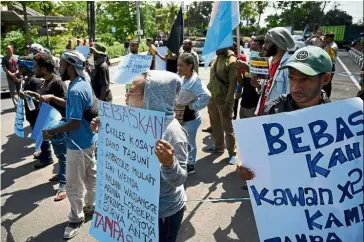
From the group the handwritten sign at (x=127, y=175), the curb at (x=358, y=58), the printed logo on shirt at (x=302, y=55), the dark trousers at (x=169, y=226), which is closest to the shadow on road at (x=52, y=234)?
the handwritten sign at (x=127, y=175)

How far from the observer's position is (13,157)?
5805 mm

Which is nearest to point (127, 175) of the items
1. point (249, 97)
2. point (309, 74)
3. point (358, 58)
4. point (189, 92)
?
point (309, 74)

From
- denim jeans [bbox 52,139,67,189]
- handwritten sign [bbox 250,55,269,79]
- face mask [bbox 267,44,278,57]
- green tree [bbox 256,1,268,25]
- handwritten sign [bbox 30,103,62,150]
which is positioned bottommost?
denim jeans [bbox 52,139,67,189]

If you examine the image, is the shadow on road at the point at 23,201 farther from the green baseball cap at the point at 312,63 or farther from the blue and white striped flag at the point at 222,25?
the green baseball cap at the point at 312,63

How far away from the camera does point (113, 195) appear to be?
2.20 metres

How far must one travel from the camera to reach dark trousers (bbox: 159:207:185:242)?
2.15 m

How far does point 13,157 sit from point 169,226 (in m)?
4.62

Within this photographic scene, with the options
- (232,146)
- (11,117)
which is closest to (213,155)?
(232,146)

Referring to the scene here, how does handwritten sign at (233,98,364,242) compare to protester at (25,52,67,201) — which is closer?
handwritten sign at (233,98,364,242)

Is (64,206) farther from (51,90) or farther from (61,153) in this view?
(51,90)

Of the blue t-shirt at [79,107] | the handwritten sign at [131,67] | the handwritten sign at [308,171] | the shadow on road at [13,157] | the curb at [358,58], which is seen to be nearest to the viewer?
the handwritten sign at [308,171]

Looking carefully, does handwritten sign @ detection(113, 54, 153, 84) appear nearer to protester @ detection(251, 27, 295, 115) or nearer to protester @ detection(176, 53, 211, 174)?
protester @ detection(176, 53, 211, 174)

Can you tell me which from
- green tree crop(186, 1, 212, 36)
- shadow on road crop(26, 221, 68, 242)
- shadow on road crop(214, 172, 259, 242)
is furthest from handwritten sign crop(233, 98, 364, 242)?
green tree crop(186, 1, 212, 36)

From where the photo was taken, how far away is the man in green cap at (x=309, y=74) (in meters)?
1.92
